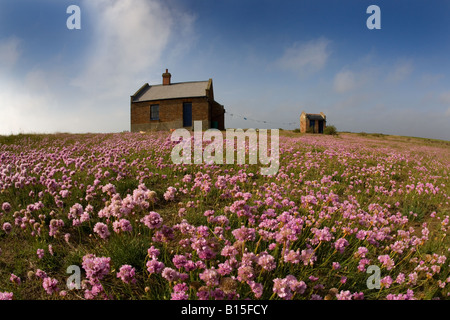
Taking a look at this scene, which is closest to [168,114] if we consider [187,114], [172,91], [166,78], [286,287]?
[187,114]

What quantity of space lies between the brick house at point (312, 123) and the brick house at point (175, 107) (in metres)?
20.9

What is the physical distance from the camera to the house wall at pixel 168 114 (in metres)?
32.6

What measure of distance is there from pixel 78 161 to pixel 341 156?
31.0ft

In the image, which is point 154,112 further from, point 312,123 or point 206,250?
point 206,250

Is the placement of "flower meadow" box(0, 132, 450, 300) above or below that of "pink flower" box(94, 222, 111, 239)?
below

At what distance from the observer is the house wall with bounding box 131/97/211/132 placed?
32.6 meters

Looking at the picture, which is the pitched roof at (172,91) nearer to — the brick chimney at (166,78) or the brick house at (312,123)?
the brick chimney at (166,78)

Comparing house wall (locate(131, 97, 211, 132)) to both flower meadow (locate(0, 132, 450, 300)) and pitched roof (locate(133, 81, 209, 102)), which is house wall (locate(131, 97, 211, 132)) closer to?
pitched roof (locate(133, 81, 209, 102))

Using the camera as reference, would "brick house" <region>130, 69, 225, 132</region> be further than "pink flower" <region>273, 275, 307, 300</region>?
Yes

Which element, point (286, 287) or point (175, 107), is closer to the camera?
point (286, 287)

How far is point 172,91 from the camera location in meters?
35.6

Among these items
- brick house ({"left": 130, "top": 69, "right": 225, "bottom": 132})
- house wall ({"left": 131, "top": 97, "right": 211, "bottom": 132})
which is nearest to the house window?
brick house ({"left": 130, "top": 69, "right": 225, "bottom": 132})

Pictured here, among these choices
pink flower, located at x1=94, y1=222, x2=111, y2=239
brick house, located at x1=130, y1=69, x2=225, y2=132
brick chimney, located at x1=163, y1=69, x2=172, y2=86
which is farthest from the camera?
brick chimney, located at x1=163, y1=69, x2=172, y2=86

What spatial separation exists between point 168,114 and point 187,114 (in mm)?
2810
